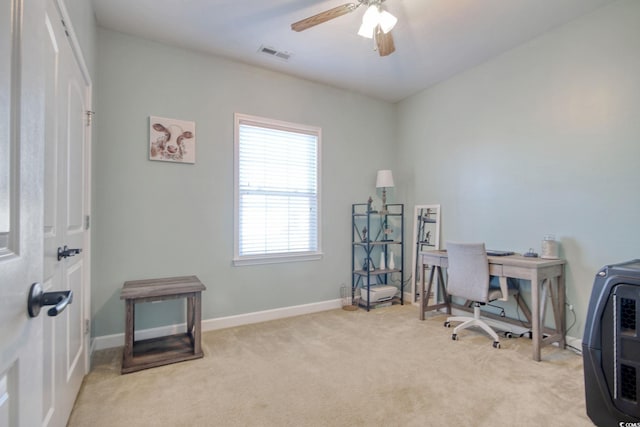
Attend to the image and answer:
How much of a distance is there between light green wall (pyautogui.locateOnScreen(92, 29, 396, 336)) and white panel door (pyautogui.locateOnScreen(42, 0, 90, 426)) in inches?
20.7

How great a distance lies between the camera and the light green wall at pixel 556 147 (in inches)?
93.7

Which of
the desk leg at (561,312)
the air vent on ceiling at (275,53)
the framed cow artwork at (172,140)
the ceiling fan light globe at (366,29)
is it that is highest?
the air vent on ceiling at (275,53)

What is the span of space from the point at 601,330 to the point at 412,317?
6.36 ft

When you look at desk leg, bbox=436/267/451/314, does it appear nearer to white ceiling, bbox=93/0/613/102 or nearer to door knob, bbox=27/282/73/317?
white ceiling, bbox=93/0/613/102

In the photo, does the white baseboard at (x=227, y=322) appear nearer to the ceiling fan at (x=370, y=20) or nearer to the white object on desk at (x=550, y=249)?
the white object on desk at (x=550, y=249)

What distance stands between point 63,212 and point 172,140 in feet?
4.92

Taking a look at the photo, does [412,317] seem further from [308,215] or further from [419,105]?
[419,105]

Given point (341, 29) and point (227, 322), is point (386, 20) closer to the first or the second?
point (341, 29)

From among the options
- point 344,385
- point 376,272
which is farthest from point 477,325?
point 344,385

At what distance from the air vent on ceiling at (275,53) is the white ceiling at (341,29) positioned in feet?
0.14

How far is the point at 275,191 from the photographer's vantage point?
3525 mm

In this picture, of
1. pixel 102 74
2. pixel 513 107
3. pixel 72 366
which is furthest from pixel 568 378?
pixel 102 74

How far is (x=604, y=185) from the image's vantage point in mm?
2467

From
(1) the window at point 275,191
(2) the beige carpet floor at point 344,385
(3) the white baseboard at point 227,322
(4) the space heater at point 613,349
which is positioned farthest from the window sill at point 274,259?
(4) the space heater at point 613,349
